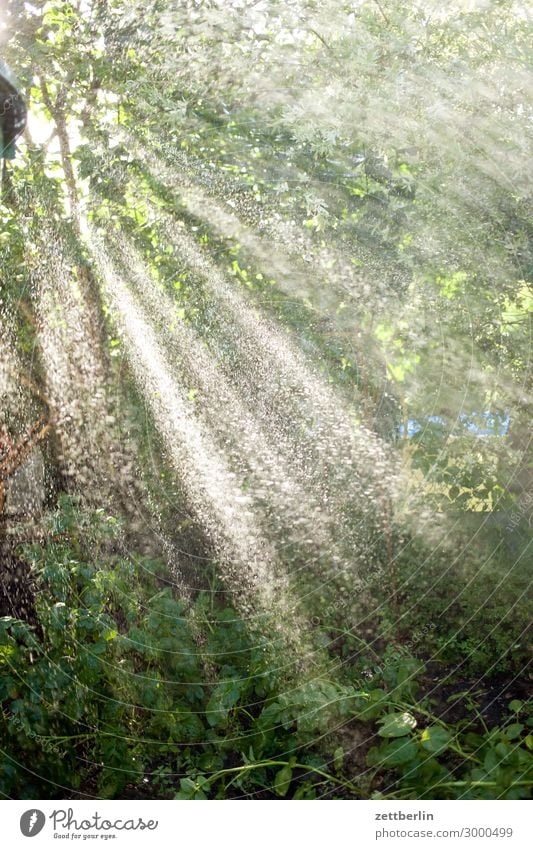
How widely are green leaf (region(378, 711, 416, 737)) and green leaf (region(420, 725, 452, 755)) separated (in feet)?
0.11

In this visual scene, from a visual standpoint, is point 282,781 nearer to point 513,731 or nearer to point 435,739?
point 435,739

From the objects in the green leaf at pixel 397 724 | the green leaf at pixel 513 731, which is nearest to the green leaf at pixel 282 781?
the green leaf at pixel 397 724

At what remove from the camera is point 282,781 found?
1.66 metres

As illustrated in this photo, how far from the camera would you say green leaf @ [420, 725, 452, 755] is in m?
1.64

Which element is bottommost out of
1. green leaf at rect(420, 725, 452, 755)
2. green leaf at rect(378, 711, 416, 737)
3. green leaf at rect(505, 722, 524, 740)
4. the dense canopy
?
green leaf at rect(505, 722, 524, 740)

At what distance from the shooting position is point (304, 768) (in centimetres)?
172

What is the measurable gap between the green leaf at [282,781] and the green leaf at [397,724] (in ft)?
0.72

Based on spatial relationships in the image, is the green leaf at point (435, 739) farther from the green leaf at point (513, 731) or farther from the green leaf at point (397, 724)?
the green leaf at point (513, 731)

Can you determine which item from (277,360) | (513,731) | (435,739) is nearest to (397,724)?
(435,739)
